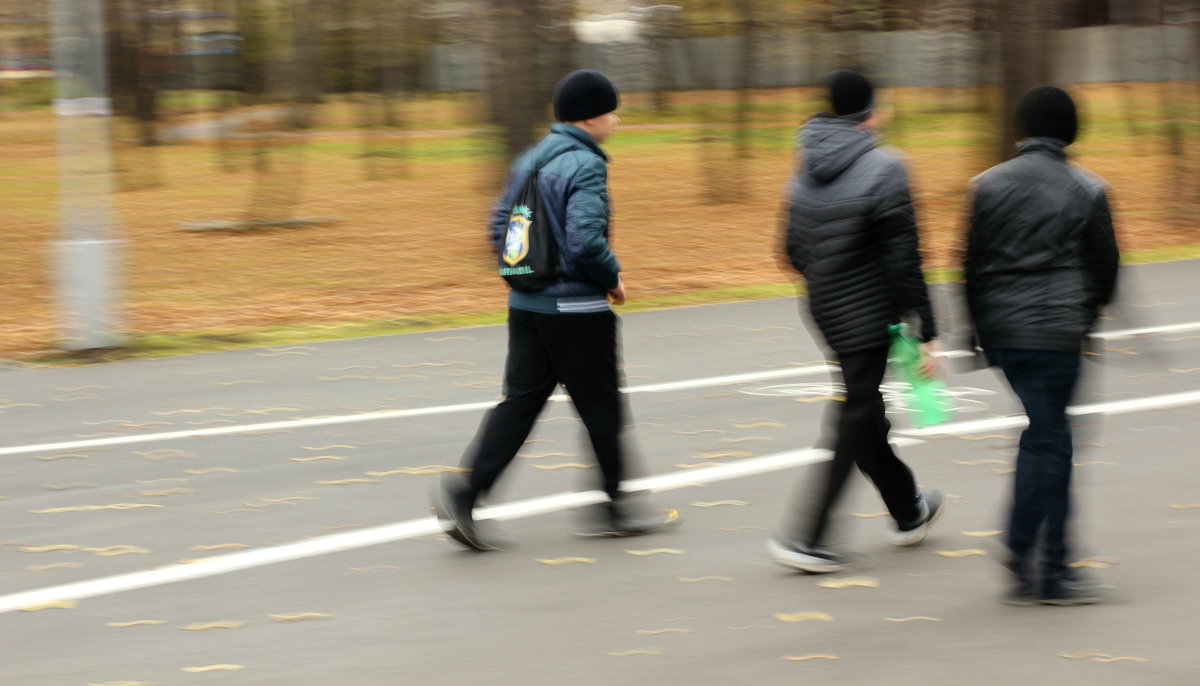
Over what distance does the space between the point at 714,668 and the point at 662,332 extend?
25.8 ft

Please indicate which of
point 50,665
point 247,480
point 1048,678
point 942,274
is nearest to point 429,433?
point 247,480

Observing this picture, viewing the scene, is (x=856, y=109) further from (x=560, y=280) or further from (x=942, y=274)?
(x=942, y=274)

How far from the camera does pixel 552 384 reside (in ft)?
21.3

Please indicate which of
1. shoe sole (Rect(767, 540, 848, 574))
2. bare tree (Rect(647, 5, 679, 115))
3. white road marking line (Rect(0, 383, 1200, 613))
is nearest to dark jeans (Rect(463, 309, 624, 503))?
white road marking line (Rect(0, 383, 1200, 613))

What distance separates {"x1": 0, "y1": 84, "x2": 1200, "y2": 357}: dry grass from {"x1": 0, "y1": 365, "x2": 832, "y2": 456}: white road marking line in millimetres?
3839

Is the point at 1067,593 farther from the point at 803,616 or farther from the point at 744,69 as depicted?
the point at 744,69

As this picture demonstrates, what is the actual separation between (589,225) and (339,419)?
377 centimetres

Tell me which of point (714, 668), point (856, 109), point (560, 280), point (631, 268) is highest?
point (856, 109)

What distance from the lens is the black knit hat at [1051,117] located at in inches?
210

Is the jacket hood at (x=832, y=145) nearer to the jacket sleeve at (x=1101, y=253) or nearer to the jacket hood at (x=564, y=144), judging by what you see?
the jacket sleeve at (x=1101, y=253)

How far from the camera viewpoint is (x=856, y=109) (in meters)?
5.66

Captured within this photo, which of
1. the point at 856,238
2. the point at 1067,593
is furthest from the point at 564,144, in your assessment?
the point at 1067,593

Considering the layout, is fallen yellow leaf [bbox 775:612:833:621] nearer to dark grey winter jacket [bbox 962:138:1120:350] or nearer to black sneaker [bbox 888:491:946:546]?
black sneaker [bbox 888:491:946:546]

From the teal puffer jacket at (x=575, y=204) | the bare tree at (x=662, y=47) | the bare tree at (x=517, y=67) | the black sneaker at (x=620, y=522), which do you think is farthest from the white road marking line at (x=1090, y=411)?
the bare tree at (x=662, y=47)
